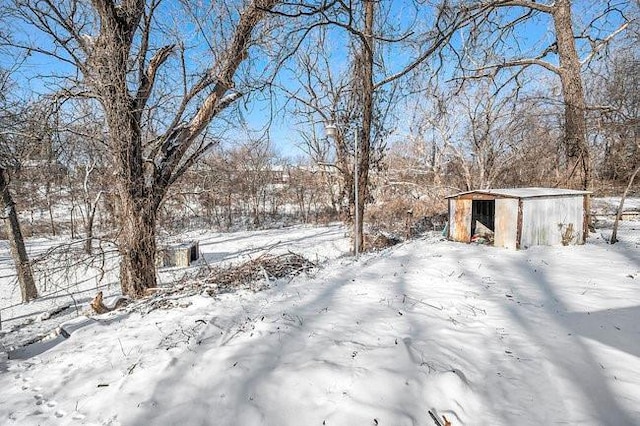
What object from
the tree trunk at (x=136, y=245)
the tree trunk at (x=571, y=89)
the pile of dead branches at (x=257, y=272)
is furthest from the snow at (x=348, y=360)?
the tree trunk at (x=571, y=89)

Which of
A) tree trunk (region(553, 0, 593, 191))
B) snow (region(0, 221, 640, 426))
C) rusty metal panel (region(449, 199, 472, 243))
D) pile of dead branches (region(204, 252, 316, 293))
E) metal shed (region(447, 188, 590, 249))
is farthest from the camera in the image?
rusty metal panel (region(449, 199, 472, 243))

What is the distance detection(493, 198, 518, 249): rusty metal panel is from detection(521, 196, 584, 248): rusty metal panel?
0.72ft

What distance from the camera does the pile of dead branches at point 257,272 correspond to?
4.99m

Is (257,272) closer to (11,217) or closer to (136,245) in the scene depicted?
(136,245)

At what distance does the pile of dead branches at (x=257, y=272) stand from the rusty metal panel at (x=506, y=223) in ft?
16.1

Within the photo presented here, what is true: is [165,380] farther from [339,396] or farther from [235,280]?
[235,280]

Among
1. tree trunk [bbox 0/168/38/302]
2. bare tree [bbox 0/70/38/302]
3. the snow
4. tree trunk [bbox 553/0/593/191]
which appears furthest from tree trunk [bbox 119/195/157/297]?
tree trunk [bbox 553/0/593/191]

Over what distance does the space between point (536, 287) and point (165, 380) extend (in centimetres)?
483

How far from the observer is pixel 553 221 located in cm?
795

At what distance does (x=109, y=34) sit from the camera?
18.4ft

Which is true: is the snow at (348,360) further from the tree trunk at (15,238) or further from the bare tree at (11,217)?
the tree trunk at (15,238)

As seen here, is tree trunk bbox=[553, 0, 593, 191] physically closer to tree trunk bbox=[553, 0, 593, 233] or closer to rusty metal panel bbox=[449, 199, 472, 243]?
tree trunk bbox=[553, 0, 593, 233]

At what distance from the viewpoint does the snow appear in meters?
2.00

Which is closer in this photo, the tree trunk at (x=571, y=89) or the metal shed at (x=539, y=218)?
the metal shed at (x=539, y=218)
